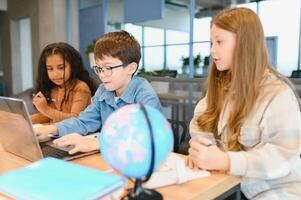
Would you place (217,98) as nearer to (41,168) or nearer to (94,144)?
(94,144)

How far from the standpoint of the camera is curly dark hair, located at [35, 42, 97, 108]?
6.02ft

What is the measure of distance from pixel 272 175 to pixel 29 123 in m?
0.74

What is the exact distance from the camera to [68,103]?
6.25ft

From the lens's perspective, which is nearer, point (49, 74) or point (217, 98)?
point (217, 98)

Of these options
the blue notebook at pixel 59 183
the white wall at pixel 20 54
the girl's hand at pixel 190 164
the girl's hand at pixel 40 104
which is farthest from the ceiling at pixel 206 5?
the blue notebook at pixel 59 183

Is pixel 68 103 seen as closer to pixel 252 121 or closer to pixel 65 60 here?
pixel 65 60

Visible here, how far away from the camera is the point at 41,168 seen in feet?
2.48

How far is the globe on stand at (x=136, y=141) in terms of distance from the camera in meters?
0.53

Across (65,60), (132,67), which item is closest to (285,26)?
(65,60)

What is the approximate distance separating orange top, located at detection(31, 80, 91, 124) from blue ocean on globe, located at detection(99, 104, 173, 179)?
48.1 inches

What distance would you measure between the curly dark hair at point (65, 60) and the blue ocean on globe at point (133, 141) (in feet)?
4.52

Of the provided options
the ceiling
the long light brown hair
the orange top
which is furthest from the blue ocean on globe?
the ceiling

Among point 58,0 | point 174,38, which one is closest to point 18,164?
point 58,0

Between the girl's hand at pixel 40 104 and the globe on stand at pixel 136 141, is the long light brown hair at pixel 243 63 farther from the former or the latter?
the girl's hand at pixel 40 104
